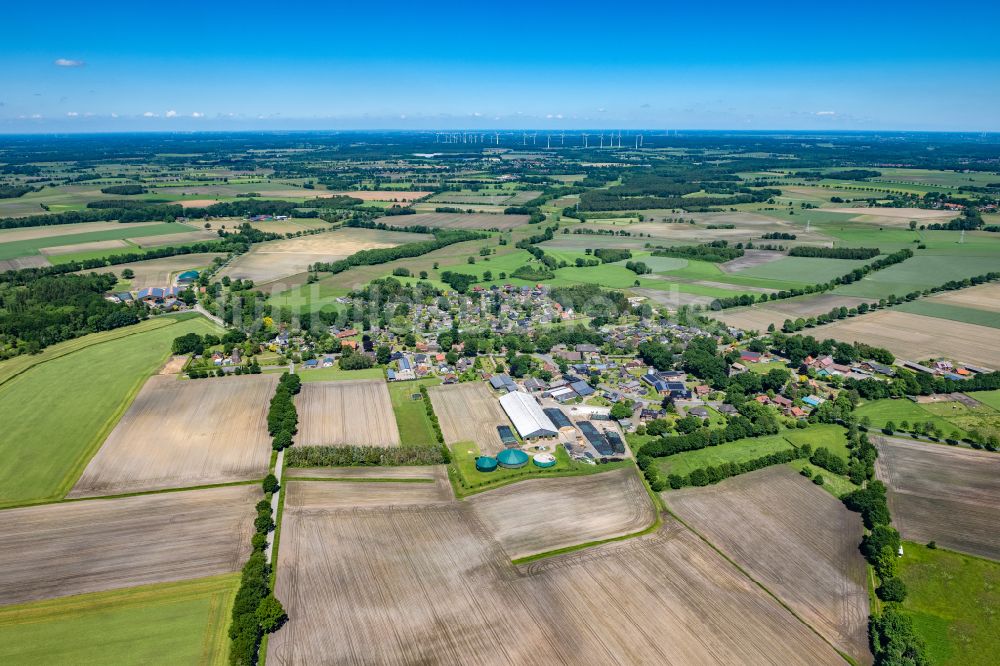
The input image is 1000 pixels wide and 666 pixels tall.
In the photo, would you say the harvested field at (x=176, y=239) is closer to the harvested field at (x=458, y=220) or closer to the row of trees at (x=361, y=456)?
the harvested field at (x=458, y=220)

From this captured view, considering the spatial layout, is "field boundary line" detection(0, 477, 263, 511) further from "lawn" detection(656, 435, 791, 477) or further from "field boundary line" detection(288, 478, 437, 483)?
"lawn" detection(656, 435, 791, 477)

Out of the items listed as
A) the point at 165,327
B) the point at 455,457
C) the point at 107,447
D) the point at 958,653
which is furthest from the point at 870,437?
the point at 165,327

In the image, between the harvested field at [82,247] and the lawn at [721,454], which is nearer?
the lawn at [721,454]

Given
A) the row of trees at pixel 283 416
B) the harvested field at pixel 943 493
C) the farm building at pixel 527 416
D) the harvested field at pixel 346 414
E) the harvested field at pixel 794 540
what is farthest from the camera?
the farm building at pixel 527 416

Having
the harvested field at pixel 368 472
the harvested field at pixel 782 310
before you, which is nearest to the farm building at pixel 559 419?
the harvested field at pixel 368 472

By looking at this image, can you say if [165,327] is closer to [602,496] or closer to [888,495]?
[602,496]

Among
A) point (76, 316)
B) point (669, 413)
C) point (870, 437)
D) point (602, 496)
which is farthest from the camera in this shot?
point (76, 316)
